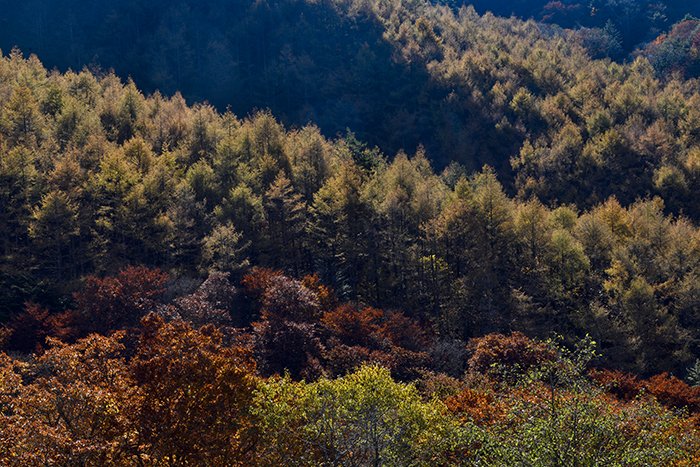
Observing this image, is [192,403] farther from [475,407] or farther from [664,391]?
[664,391]

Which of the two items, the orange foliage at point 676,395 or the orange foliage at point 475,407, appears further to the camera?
the orange foliage at point 676,395

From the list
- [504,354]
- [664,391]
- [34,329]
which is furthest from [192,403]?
[664,391]

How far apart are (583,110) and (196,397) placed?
105 metres

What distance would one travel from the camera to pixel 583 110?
111562 mm

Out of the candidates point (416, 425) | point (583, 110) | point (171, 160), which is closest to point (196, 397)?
point (416, 425)

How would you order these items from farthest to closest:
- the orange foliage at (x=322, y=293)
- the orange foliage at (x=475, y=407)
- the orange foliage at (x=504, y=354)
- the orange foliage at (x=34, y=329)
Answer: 1. the orange foliage at (x=322, y=293)
2. the orange foliage at (x=504, y=354)
3. the orange foliage at (x=34, y=329)
4. the orange foliage at (x=475, y=407)

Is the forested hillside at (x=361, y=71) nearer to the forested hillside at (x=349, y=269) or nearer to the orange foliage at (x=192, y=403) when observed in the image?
the forested hillside at (x=349, y=269)

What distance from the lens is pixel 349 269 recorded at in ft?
196

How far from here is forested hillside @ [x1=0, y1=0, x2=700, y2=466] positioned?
68.0 feet

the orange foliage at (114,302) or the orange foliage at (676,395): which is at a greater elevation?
the orange foliage at (114,302)

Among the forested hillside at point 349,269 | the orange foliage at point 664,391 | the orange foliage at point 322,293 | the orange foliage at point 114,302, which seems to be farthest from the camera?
the orange foliage at point 322,293

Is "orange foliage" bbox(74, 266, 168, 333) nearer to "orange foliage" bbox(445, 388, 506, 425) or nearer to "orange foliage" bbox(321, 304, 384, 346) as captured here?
"orange foliage" bbox(321, 304, 384, 346)

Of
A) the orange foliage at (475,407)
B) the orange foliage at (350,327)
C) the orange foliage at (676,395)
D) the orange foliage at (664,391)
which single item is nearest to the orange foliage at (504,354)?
the orange foliage at (664,391)

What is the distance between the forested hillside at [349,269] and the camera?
2072 cm
